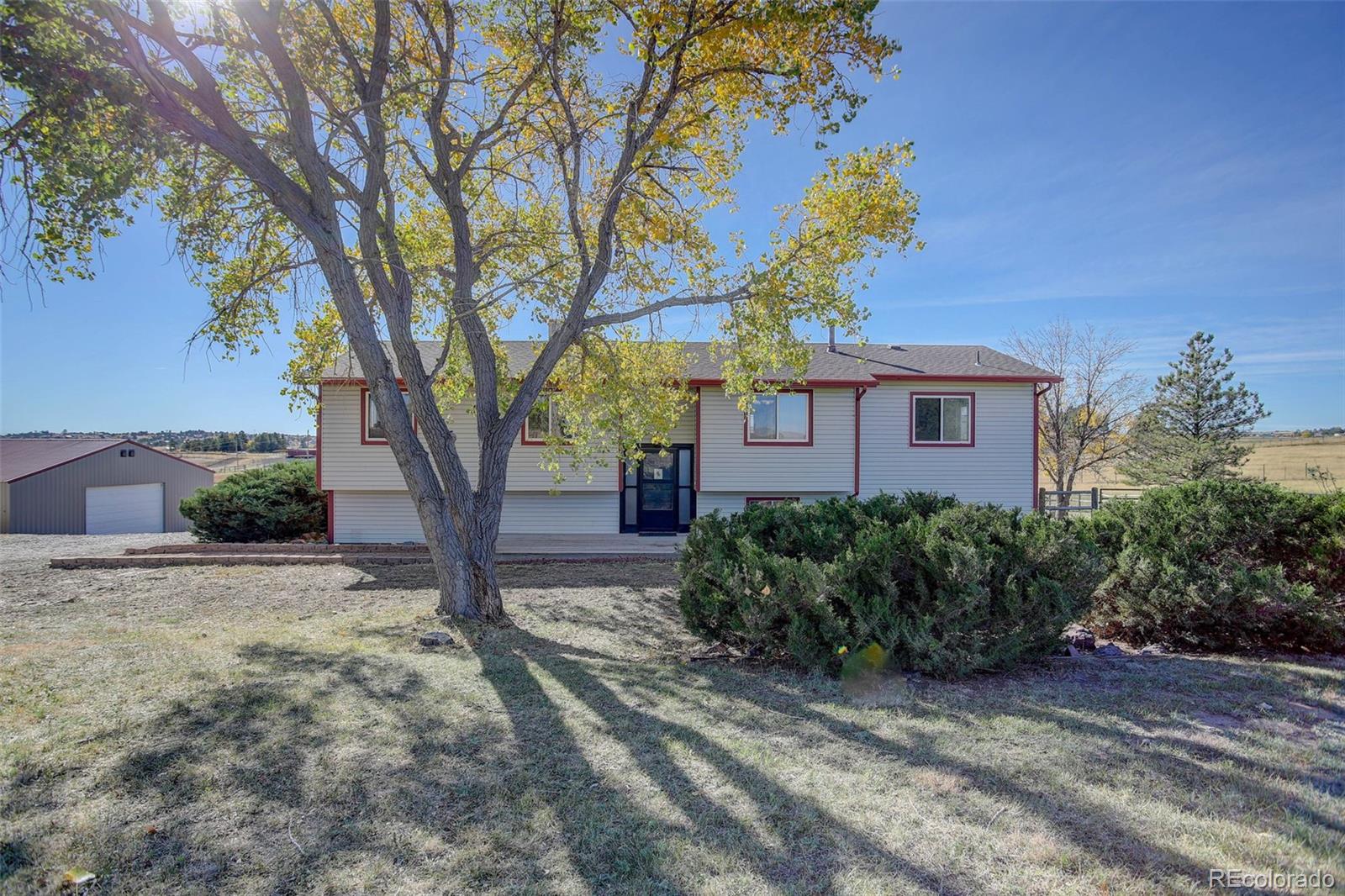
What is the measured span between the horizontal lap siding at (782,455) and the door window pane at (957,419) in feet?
7.93

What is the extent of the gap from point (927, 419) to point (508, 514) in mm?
9566

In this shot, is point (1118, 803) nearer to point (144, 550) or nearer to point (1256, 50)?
point (1256, 50)

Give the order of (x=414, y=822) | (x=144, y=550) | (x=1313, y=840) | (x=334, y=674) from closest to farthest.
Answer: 1. (x=1313, y=840)
2. (x=414, y=822)
3. (x=334, y=674)
4. (x=144, y=550)

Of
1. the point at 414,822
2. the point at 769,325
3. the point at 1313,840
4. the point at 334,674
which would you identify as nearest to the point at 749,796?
the point at 414,822

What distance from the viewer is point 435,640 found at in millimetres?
5855

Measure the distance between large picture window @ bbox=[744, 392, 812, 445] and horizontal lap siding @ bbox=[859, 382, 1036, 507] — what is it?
1.56 metres

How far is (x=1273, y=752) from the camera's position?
3283 mm

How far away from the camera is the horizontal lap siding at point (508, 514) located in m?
13.1

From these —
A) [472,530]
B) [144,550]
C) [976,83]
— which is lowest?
[144,550]

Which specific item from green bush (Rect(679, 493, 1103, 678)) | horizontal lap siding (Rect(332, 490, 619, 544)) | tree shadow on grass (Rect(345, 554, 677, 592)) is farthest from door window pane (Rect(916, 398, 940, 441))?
green bush (Rect(679, 493, 1103, 678))

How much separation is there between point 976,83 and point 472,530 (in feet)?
29.4

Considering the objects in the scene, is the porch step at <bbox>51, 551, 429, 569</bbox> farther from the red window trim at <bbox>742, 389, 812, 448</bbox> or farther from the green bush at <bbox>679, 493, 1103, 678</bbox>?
the green bush at <bbox>679, 493, 1103, 678</bbox>

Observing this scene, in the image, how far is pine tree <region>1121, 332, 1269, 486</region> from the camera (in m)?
19.4

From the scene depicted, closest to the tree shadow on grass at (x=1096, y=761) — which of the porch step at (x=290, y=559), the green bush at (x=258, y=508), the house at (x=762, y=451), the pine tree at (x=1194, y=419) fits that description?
the porch step at (x=290, y=559)
